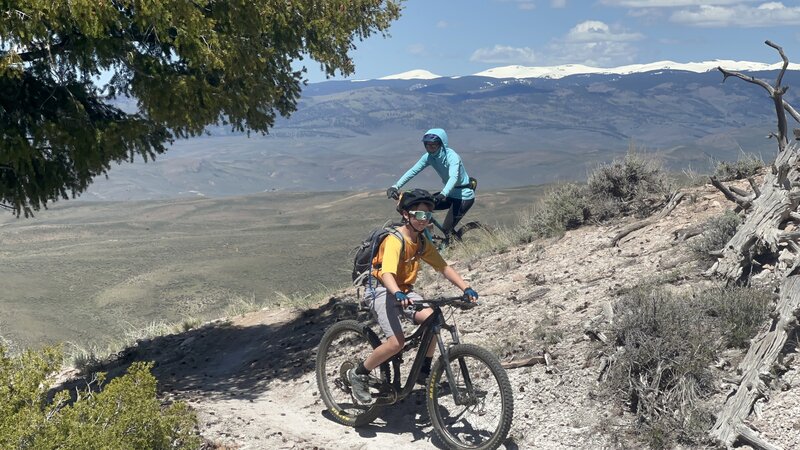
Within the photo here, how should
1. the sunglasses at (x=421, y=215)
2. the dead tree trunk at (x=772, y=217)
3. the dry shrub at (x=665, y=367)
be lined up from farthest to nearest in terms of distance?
1. the dead tree trunk at (x=772, y=217)
2. the sunglasses at (x=421, y=215)
3. the dry shrub at (x=665, y=367)

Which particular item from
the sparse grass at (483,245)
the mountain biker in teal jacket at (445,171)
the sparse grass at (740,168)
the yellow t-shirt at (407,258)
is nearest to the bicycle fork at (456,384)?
the yellow t-shirt at (407,258)

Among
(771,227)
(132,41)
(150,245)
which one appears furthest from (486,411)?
(150,245)

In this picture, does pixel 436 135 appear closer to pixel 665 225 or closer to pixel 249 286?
pixel 665 225

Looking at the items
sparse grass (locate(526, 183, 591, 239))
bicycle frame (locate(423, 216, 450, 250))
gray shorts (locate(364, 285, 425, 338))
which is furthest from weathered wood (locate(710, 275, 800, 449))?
sparse grass (locate(526, 183, 591, 239))

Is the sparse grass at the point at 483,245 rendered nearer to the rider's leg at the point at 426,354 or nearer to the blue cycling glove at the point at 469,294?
the rider's leg at the point at 426,354

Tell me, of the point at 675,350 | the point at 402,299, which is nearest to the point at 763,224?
the point at 675,350

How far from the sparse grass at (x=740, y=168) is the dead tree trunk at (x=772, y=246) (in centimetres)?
365

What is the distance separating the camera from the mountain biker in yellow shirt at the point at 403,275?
6.16m

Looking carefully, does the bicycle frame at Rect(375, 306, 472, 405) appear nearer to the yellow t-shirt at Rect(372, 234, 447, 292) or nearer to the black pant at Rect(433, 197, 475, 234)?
the yellow t-shirt at Rect(372, 234, 447, 292)

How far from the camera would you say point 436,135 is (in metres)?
9.95

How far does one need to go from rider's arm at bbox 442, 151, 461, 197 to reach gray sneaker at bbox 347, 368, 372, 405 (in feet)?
11.5

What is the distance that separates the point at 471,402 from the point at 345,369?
5.13ft

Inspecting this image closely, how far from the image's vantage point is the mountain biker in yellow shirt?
20.2ft

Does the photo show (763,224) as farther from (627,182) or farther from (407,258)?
(627,182)
